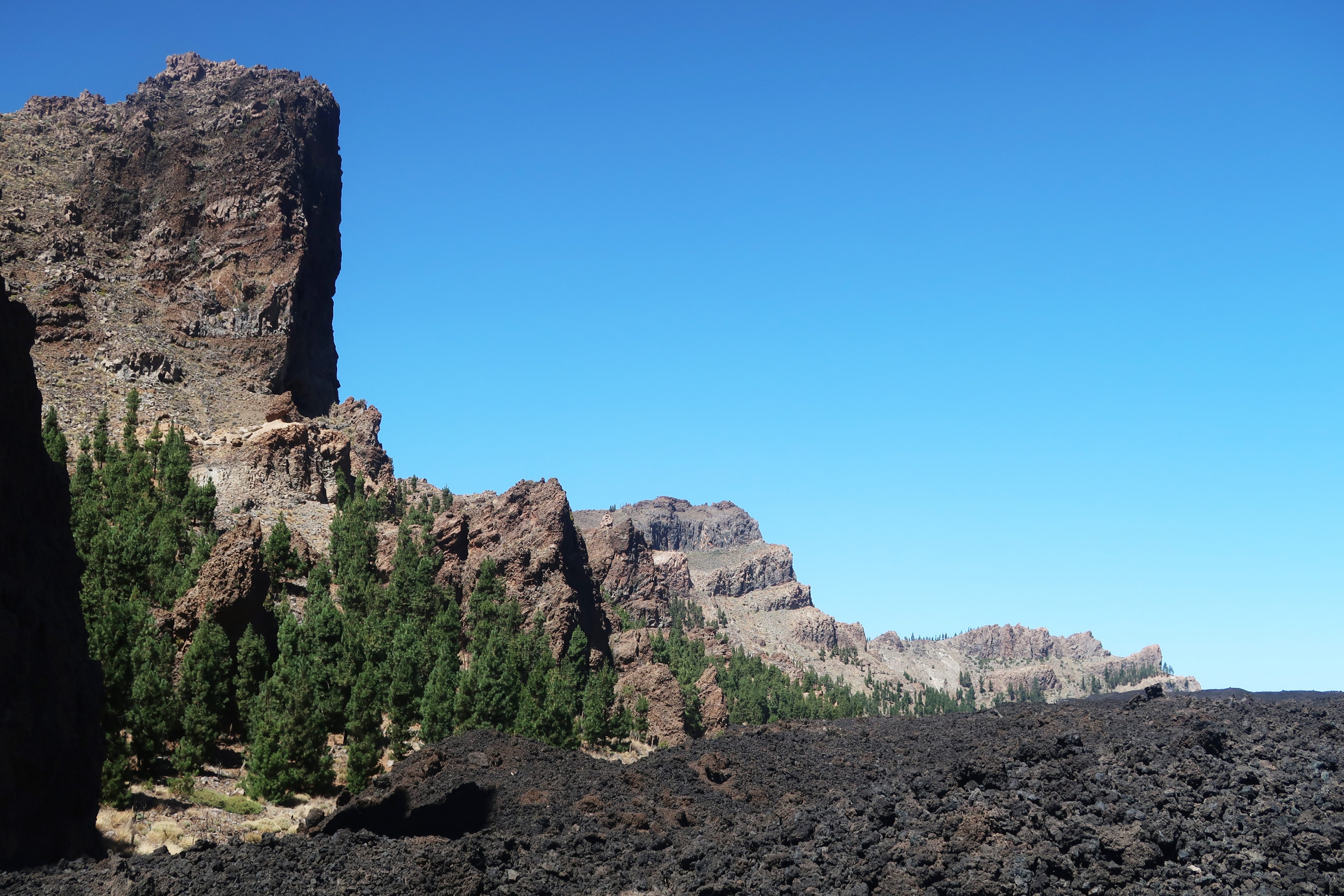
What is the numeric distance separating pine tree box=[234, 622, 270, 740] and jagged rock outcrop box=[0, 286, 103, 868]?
53.6ft

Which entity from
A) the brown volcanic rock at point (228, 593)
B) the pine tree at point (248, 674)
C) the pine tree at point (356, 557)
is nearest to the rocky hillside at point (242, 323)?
A: the pine tree at point (356, 557)

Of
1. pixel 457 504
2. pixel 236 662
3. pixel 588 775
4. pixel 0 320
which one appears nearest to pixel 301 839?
pixel 0 320

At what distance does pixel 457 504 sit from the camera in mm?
96312

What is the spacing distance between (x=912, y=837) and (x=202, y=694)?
2633 centimetres

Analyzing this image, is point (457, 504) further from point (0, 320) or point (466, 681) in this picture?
point (0, 320)

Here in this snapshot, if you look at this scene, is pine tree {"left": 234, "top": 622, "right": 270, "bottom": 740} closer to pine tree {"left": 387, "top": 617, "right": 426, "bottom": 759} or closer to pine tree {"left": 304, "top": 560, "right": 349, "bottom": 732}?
pine tree {"left": 304, "top": 560, "right": 349, "bottom": 732}

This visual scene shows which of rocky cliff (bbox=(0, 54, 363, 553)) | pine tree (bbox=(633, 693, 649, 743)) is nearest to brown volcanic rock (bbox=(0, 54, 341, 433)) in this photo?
rocky cliff (bbox=(0, 54, 363, 553))

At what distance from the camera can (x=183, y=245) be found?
348 feet

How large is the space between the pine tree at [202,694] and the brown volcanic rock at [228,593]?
0.65 meters

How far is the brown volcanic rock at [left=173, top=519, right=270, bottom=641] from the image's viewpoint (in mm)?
38844

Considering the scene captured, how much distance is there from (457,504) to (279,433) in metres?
20.1

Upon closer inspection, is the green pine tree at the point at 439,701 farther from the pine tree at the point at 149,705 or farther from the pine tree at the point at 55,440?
the pine tree at the point at 55,440

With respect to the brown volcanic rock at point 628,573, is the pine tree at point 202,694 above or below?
below

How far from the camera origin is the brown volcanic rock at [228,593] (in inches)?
1529
